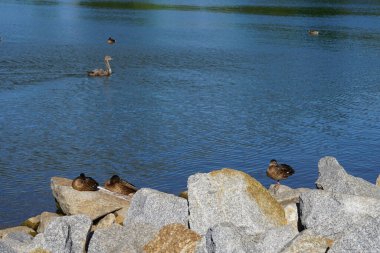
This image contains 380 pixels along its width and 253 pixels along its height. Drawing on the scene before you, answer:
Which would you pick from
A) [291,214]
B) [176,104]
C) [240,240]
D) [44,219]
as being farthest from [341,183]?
[176,104]

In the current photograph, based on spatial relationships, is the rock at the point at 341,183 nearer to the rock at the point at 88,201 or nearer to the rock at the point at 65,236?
the rock at the point at 88,201

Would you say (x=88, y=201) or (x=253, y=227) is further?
(x=88, y=201)

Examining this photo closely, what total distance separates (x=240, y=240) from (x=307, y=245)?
1256 mm

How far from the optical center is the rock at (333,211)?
14.5 m

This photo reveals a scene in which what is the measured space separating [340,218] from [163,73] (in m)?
32.7

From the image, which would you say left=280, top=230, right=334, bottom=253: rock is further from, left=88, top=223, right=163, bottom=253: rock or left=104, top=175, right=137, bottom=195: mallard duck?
left=104, top=175, right=137, bottom=195: mallard duck

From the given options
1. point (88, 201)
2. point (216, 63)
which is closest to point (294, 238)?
point (88, 201)

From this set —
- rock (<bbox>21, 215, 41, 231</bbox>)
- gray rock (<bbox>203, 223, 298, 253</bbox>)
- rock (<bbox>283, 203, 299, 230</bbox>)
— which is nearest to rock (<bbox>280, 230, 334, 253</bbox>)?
gray rock (<bbox>203, 223, 298, 253</bbox>)

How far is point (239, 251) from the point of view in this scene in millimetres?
12781

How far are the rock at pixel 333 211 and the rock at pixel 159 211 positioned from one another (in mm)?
2874

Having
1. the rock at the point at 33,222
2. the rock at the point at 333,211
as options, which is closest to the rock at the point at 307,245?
the rock at the point at 333,211

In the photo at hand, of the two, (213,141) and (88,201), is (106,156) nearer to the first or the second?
(213,141)

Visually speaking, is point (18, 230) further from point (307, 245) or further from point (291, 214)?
point (307, 245)

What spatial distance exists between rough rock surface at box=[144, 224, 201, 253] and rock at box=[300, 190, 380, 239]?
97.1 inches
